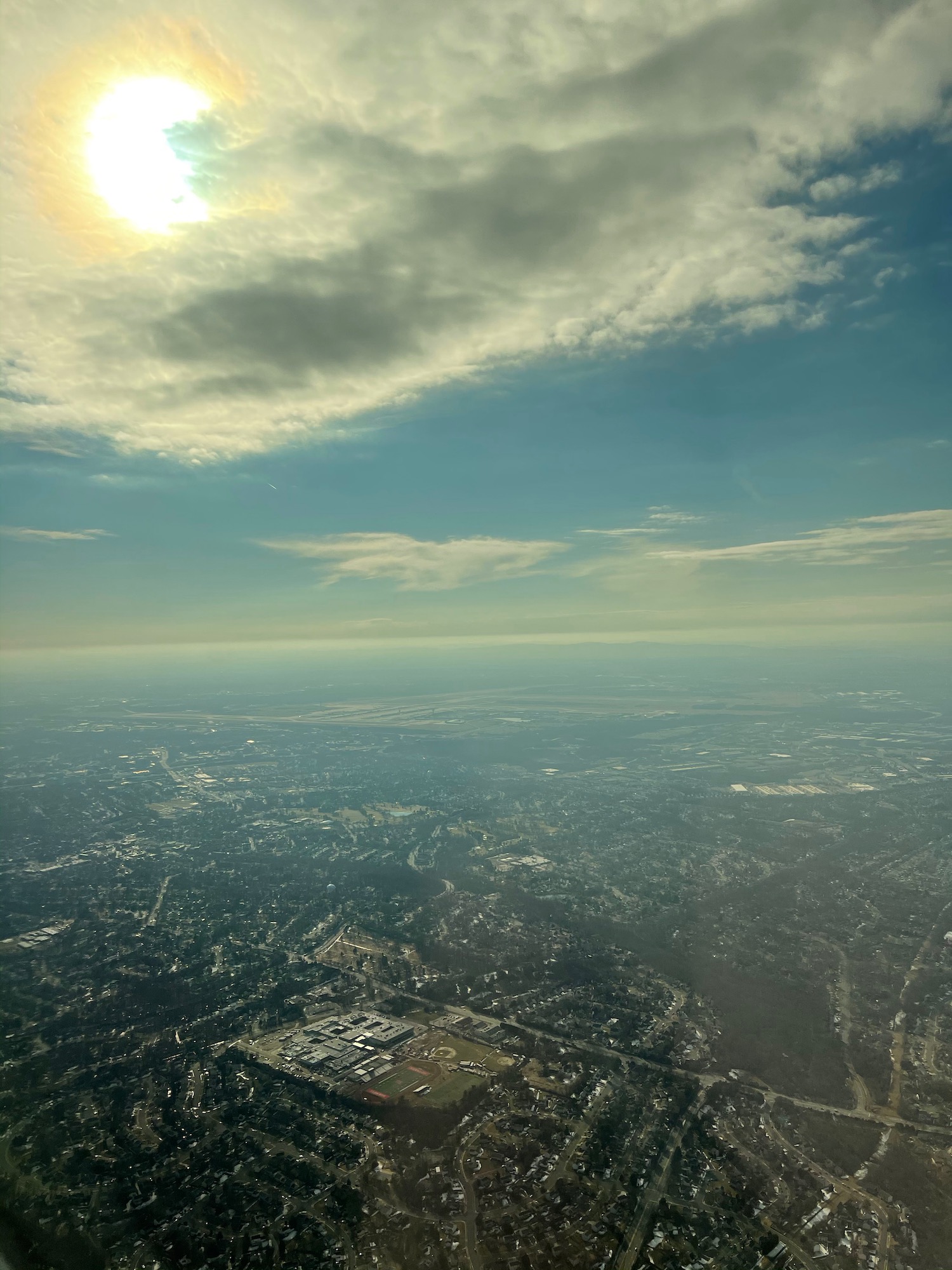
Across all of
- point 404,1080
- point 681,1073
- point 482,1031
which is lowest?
point 482,1031

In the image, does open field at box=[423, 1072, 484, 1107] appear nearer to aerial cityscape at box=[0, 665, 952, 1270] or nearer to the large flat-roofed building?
aerial cityscape at box=[0, 665, 952, 1270]

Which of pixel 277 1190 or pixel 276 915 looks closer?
pixel 277 1190

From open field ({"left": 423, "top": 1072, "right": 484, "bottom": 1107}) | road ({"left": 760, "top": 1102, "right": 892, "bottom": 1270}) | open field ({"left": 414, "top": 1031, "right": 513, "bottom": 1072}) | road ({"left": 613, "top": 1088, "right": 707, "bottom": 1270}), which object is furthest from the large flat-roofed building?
road ({"left": 760, "top": 1102, "right": 892, "bottom": 1270})

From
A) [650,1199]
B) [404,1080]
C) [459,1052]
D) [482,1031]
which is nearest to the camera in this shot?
[650,1199]

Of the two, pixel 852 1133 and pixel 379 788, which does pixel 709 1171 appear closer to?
pixel 852 1133

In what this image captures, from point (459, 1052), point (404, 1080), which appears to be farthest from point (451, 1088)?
point (459, 1052)

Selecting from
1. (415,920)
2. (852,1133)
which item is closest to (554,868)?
(415,920)

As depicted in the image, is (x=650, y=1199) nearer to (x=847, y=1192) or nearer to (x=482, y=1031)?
(x=847, y=1192)

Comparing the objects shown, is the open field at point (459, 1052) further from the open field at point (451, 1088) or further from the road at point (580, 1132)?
the road at point (580, 1132)
